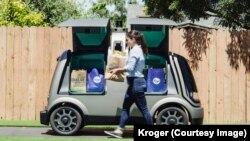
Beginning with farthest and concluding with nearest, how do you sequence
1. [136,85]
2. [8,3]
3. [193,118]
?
[8,3]
[193,118]
[136,85]

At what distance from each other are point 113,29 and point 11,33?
2.84 m

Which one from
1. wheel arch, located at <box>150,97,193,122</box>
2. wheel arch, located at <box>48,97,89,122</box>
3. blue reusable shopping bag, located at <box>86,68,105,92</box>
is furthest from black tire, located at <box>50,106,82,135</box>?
wheel arch, located at <box>150,97,193,122</box>

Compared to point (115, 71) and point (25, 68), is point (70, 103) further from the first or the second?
point (25, 68)

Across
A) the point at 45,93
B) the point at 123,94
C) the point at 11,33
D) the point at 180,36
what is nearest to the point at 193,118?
the point at 123,94

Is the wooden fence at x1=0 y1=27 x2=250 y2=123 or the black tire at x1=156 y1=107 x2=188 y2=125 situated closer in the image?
the black tire at x1=156 y1=107 x2=188 y2=125

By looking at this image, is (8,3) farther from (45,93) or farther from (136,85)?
(136,85)

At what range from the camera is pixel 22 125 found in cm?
1146

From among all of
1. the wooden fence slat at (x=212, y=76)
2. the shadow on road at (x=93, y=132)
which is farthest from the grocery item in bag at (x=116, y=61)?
the wooden fence slat at (x=212, y=76)
